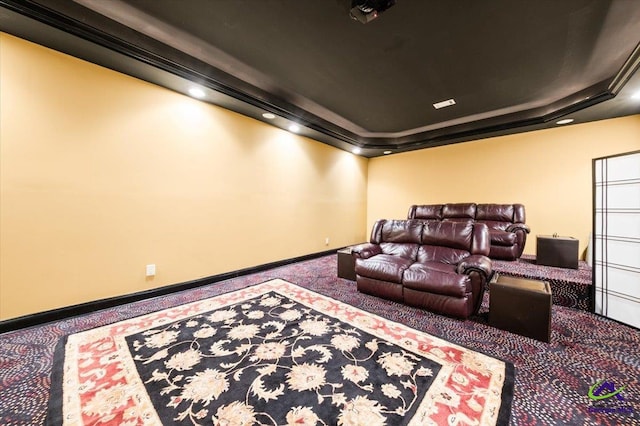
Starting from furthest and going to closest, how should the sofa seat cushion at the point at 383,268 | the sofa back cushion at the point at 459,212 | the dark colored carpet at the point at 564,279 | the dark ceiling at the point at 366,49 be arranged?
the sofa back cushion at the point at 459,212, the sofa seat cushion at the point at 383,268, the dark colored carpet at the point at 564,279, the dark ceiling at the point at 366,49

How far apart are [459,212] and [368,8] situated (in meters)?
4.09

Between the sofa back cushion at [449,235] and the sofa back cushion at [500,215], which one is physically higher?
the sofa back cushion at [500,215]

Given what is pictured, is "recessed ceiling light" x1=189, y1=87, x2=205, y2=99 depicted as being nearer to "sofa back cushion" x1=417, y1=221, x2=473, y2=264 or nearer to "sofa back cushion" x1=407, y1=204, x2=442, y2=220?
"sofa back cushion" x1=417, y1=221, x2=473, y2=264

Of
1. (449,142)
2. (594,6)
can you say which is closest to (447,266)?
(594,6)

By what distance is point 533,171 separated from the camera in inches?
168

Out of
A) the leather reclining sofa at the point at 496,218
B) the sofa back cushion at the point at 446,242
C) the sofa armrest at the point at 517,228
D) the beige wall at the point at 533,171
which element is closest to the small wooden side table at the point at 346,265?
the sofa back cushion at the point at 446,242

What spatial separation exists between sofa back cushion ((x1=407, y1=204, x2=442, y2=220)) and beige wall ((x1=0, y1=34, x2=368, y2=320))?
3.16 meters

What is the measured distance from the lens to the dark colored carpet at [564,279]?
2.54 metres

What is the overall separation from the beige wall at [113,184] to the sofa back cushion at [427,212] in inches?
124

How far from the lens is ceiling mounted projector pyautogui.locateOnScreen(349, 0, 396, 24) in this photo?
1747 millimetres

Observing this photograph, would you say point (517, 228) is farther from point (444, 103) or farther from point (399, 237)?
point (444, 103)

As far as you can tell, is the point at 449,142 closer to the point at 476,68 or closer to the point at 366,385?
the point at 476,68

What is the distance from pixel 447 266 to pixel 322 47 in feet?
9.16

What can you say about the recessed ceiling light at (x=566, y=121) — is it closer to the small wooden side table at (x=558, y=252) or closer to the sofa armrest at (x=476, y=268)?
the small wooden side table at (x=558, y=252)
